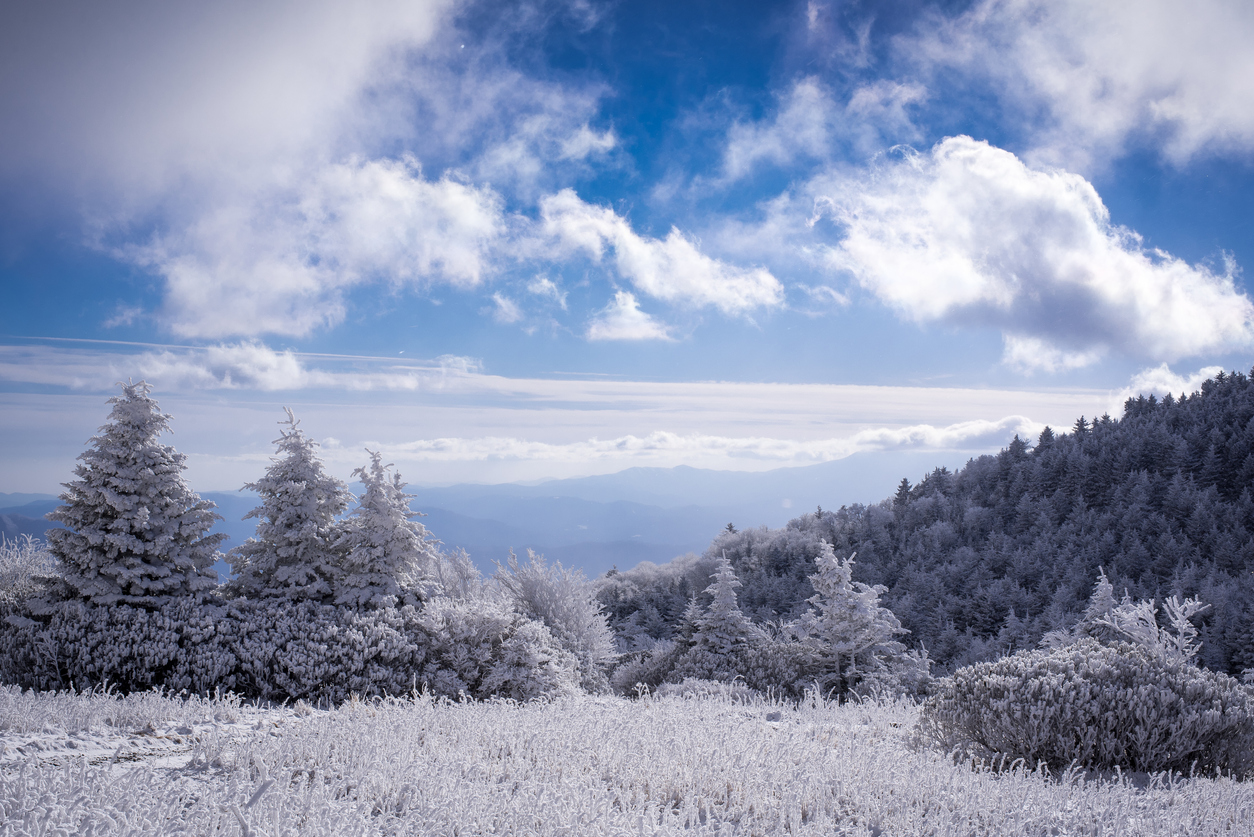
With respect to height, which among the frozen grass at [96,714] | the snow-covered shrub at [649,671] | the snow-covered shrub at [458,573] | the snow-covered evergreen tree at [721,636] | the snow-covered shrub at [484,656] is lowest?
the snow-covered shrub at [649,671]

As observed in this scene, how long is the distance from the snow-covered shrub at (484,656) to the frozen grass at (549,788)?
5333 mm

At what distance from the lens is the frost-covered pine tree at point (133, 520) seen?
405 inches

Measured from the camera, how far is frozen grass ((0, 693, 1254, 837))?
10.6 feet

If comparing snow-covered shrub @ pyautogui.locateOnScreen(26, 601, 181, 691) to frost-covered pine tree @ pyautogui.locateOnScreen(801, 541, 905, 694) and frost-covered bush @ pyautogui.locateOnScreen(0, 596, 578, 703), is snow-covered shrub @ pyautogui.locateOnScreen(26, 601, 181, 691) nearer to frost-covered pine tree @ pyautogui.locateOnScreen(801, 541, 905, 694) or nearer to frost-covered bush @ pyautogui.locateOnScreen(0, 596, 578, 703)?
frost-covered bush @ pyautogui.locateOnScreen(0, 596, 578, 703)

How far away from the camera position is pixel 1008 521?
61031 mm

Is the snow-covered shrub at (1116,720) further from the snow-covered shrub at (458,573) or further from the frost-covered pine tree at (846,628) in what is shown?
the snow-covered shrub at (458,573)

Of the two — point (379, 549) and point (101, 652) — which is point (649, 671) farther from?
point (101, 652)

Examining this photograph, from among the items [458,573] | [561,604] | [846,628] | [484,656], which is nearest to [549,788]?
[484,656]

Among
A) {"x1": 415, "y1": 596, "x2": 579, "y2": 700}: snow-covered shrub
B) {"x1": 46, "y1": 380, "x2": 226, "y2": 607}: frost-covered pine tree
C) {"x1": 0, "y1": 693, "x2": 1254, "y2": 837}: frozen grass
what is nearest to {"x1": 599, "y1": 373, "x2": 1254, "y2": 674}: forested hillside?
{"x1": 415, "y1": 596, "x2": 579, "y2": 700}: snow-covered shrub

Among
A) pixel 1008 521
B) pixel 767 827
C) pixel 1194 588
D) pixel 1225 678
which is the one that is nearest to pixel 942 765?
pixel 767 827

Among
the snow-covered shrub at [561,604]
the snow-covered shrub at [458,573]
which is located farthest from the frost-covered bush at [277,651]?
the snow-covered shrub at [458,573]

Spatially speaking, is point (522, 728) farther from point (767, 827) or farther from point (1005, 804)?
point (1005, 804)

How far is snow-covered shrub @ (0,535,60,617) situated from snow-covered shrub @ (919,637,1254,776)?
1380cm

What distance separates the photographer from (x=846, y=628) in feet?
56.3
